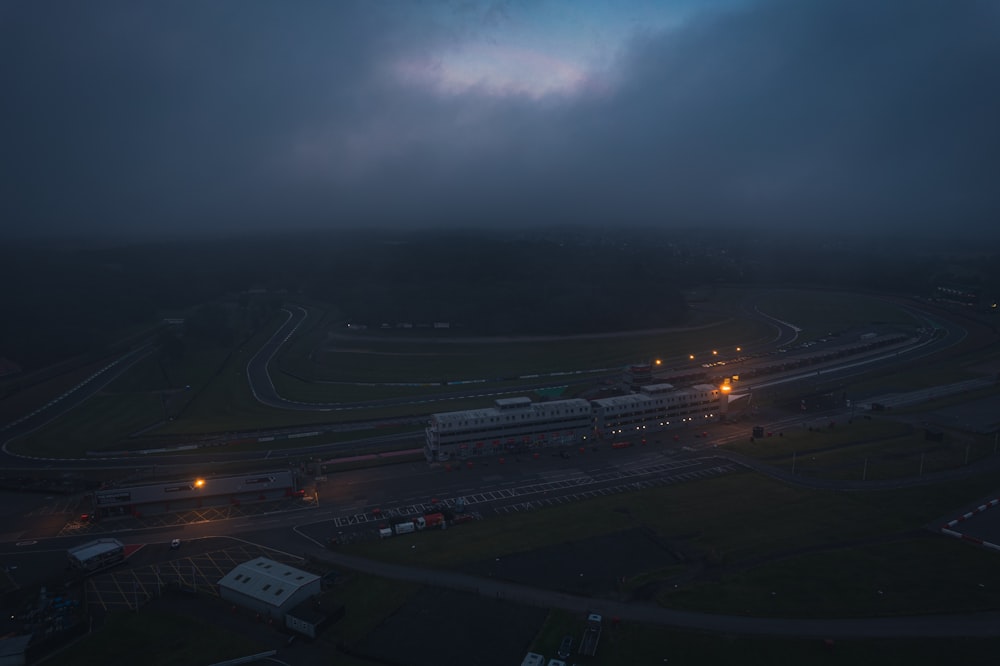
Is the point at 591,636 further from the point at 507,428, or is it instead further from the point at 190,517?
the point at 190,517

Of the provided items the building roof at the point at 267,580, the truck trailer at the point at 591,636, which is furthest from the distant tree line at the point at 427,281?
the truck trailer at the point at 591,636

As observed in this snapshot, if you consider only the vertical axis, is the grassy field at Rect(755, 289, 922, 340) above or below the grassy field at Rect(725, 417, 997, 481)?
above

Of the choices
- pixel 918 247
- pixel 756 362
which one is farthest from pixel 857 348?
pixel 918 247

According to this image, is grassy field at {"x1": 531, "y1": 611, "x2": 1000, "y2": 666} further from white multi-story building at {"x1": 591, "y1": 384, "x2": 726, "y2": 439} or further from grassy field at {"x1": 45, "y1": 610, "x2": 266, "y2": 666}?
white multi-story building at {"x1": 591, "y1": 384, "x2": 726, "y2": 439}

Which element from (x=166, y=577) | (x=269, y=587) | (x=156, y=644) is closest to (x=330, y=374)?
(x=166, y=577)

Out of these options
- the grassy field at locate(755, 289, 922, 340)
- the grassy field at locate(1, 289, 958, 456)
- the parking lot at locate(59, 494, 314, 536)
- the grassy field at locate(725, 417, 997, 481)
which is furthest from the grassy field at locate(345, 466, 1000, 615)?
the grassy field at locate(755, 289, 922, 340)

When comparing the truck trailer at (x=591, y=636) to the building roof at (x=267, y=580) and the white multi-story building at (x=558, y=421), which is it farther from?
the white multi-story building at (x=558, y=421)
